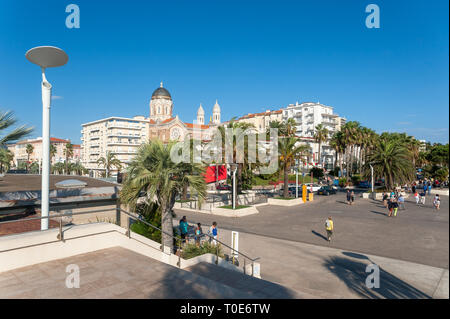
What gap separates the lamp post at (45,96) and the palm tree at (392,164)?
30.5 meters

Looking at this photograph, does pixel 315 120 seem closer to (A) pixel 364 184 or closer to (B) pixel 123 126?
(A) pixel 364 184

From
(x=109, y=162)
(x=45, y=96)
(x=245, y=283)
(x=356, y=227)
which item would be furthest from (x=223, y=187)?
(x=109, y=162)

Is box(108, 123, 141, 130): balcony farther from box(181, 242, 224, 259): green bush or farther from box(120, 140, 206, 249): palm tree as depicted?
box(181, 242, 224, 259): green bush

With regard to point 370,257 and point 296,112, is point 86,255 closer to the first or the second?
point 370,257

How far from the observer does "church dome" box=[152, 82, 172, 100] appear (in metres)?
109

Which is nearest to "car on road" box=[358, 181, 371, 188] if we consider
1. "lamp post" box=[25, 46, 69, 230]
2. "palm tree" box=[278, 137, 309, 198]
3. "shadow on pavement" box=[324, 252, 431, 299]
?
"palm tree" box=[278, 137, 309, 198]

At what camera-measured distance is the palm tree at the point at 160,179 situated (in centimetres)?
1053

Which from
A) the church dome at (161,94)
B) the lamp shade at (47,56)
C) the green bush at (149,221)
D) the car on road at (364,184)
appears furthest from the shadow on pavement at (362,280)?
the church dome at (161,94)

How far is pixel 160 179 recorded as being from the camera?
10641mm

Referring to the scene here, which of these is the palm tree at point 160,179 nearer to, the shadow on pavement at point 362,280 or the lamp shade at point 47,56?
the lamp shade at point 47,56

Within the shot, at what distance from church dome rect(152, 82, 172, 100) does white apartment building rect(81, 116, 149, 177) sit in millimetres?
10239
